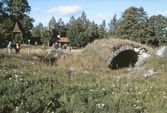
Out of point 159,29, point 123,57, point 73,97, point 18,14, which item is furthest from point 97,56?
point 159,29

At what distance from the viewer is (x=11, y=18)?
169ft

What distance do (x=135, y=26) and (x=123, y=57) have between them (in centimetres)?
3502

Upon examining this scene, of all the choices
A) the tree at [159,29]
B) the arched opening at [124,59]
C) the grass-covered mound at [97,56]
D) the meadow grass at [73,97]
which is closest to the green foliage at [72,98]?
the meadow grass at [73,97]

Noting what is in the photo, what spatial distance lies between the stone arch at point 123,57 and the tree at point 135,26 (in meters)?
33.0

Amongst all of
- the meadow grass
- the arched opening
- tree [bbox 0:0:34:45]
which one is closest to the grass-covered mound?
the arched opening

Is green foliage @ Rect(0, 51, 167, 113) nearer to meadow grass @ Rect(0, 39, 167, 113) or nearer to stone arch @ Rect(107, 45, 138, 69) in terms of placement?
meadow grass @ Rect(0, 39, 167, 113)

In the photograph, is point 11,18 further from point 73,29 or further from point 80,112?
point 80,112

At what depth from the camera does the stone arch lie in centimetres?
1798

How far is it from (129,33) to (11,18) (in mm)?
29333

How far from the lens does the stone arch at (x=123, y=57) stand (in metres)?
18.0

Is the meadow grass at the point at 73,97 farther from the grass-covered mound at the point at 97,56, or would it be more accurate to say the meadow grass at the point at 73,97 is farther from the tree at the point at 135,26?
the tree at the point at 135,26

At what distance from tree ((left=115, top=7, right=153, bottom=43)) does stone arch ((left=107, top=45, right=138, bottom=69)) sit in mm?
32953

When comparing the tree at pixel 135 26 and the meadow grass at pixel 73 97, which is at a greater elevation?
the tree at pixel 135 26

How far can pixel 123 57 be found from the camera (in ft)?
75.3
